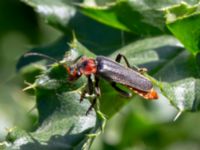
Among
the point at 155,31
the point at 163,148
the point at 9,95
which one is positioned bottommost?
the point at 163,148

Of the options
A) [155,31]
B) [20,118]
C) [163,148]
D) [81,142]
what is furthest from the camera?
[20,118]

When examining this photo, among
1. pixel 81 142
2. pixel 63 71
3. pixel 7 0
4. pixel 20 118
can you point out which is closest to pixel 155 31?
pixel 63 71

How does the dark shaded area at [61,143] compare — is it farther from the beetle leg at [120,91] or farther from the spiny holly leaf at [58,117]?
the beetle leg at [120,91]

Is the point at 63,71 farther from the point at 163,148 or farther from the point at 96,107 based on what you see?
the point at 163,148

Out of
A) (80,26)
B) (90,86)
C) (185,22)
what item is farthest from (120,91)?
(80,26)

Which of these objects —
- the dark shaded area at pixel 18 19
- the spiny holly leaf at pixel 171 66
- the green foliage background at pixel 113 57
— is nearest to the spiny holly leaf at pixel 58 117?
the green foliage background at pixel 113 57

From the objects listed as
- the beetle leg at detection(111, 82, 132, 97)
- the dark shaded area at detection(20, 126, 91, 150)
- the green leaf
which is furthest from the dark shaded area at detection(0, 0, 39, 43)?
the dark shaded area at detection(20, 126, 91, 150)
